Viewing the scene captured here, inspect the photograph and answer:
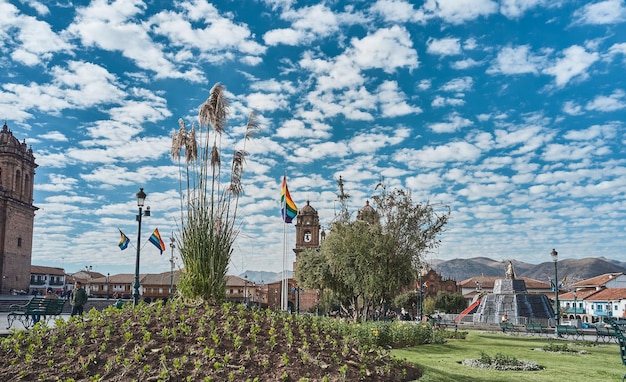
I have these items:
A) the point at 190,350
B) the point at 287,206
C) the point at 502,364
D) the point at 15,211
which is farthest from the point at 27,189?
the point at 190,350

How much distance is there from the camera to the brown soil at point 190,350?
20.8 ft

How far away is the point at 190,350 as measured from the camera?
266 inches

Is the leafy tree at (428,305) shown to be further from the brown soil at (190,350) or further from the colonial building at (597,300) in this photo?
the brown soil at (190,350)

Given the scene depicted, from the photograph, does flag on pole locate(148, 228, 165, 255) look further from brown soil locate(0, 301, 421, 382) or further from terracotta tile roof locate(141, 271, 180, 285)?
terracotta tile roof locate(141, 271, 180, 285)

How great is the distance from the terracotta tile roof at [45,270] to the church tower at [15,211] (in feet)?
95.2

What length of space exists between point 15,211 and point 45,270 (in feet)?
118

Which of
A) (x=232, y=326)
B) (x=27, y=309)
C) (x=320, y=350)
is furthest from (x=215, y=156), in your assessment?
(x=27, y=309)

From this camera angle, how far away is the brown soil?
6332 mm

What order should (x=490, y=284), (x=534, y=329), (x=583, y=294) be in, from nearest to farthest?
1. (x=534, y=329)
2. (x=583, y=294)
3. (x=490, y=284)

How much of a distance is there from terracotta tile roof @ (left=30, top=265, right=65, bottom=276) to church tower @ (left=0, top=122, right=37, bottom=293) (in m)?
29.0

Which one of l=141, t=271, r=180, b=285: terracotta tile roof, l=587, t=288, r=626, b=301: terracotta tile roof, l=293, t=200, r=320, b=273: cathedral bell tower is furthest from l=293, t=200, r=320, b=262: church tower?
l=587, t=288, r=626, b=301: terracotta tile roof

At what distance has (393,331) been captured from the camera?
1500cm

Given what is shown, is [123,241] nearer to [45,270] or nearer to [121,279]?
[121,279]

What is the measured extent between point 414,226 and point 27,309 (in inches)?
611
